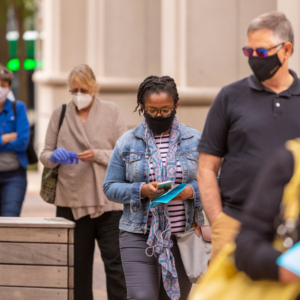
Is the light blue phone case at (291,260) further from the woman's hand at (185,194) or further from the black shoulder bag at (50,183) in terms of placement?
the black shoulder bag at (50,183)

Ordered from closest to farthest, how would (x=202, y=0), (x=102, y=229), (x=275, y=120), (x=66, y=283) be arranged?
(x=275, y=120) → (x=66, y=283) → (x=102, y=229) → (x=202, y=0)

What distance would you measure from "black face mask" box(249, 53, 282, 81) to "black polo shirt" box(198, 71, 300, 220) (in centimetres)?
5

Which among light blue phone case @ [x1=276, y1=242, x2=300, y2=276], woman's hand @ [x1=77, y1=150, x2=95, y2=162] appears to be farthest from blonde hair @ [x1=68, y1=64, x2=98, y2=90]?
light blue phone case @ [x1=276, y1=242, x2=300, y2=276]

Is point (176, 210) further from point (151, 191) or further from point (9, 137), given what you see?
point (9, 137)

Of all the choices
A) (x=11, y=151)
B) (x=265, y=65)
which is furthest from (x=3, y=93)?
(x=265, y=65)

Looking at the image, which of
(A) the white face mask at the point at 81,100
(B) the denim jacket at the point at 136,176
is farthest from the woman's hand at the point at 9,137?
(B) the denim jacket at the point at 136,176

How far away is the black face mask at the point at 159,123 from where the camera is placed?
138 inches

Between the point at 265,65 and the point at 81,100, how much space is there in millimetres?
2246

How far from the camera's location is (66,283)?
3.95 metres

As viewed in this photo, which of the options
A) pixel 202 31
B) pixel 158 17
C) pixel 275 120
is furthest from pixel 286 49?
pixel 158 17

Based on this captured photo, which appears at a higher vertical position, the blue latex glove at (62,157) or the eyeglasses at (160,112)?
the eyeglasses at (160,112)

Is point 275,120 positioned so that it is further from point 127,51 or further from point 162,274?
point 127,51

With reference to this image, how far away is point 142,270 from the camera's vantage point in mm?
3422

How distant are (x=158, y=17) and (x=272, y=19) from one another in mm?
8078
